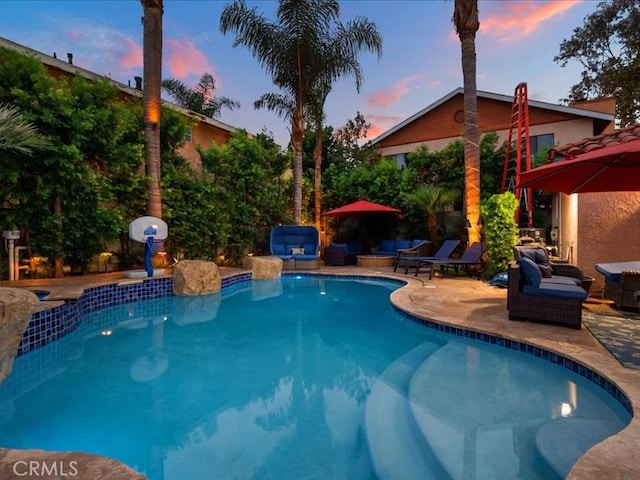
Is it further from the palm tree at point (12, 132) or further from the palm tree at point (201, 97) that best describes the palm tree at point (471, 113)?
the palm tree at point (201, 97)

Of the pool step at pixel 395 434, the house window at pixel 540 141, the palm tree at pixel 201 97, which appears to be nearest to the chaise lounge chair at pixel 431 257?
the pool step at pixel 395 434

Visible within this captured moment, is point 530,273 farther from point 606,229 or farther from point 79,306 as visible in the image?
point 79,306

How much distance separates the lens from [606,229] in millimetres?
6516

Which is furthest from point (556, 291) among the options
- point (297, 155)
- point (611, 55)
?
point (611, 55)

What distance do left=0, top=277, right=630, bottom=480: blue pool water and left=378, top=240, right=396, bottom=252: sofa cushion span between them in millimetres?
7801

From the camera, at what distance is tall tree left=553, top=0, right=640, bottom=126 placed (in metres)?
17.7

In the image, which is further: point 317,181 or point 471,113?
point 317,181

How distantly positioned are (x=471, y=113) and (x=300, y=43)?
6034mm

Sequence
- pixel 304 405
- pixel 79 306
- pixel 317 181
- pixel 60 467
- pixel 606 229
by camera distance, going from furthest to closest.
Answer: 1. pixel 317 181
2. pixel 606 229
3. pixel 79 306
4. pixel 304 405
5. pixel 60 467

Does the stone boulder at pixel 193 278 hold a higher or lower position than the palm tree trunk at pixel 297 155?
lower

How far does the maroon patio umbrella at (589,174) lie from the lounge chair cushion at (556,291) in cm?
142

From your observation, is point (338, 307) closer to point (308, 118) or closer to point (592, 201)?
point (592, 201)

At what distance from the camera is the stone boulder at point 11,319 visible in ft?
8.99

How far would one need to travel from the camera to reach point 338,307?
697 cm
